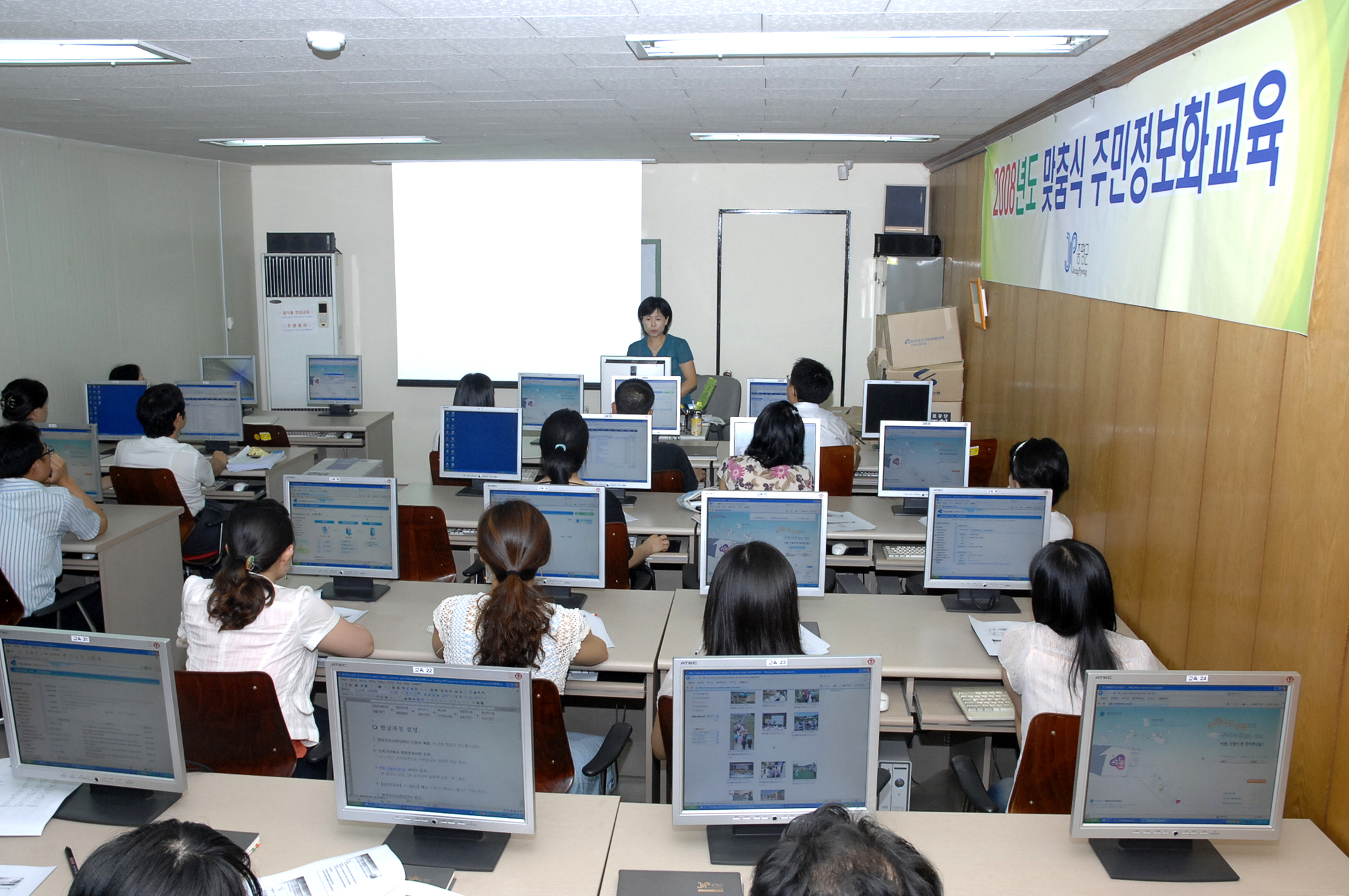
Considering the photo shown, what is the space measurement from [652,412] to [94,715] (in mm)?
4185

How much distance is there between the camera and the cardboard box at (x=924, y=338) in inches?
263

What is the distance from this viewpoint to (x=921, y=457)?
469 cm

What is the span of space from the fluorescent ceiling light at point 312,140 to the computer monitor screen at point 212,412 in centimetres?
172

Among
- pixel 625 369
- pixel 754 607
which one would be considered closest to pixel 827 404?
pixel 625 369

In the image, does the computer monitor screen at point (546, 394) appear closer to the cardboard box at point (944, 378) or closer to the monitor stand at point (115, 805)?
the cardboard box at point (944, 378)

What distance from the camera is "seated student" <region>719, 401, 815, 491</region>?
13.2ft

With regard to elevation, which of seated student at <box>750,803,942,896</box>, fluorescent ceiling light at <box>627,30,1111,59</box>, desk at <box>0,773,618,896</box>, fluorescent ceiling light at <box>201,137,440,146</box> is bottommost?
desk at <box>0,773,618,896</box>

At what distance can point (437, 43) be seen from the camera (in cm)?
344

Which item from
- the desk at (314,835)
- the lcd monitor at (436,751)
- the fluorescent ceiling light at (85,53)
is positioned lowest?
the desk at (314,835)

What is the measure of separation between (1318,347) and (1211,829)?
1.25 meters

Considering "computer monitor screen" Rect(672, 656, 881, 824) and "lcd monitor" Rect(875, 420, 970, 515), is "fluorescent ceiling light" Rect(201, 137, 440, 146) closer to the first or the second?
"lcd monitor" Rect(875, 420, 970, 515)

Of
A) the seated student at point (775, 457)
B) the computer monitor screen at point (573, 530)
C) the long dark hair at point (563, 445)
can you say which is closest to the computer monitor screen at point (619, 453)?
the long dark hair at point (563, 445)

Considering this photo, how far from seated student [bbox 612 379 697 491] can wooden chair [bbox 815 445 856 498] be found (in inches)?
28.6

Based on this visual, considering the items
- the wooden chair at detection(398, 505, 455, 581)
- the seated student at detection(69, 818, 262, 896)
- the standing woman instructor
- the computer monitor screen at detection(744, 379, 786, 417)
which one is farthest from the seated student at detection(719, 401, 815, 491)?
the seated student at detection(69, 818, 262, 896)
